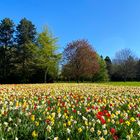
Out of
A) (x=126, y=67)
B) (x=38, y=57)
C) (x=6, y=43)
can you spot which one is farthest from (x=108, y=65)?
(x=38, y=57)

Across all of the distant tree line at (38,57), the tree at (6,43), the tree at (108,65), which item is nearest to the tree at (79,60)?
the distant tree line at (38,57)

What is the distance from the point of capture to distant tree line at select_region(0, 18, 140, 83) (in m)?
49.2

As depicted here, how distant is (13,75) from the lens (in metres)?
56.2

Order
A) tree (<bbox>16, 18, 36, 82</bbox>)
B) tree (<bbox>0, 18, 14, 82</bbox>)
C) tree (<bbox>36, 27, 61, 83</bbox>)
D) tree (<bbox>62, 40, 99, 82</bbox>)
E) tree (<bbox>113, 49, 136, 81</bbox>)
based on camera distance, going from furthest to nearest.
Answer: tree (<bbox>113, 49, 136, 81</bbox>) → tree (<bbox>0, 18, 14, 82</bbox>) → tree (<bbox>16, 18, 36, 82</bbox>) → tree (<bbox>62, 40, 99, 82</bbox>) → tree (<bbox>36, 27, 61, 83</bbox>)

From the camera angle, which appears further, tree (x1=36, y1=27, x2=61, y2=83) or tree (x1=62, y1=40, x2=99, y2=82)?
tree (x1=62, y1=40, x2=99, y2=82)

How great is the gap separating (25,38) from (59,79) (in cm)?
1360

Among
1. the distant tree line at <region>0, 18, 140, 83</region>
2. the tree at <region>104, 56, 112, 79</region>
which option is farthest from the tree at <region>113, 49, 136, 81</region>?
the distant tree line at <region>0, 18, 140, 83</region>

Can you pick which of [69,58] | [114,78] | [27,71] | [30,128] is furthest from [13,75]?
[30,128]

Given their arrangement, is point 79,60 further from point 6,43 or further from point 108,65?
point 108,65

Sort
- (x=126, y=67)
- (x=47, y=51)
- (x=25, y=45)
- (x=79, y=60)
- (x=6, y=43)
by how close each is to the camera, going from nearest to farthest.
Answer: (x=47, y=51) < (x=79, y=60) < (x=25, y=45) < (x=6, y=43) < (x=126, y=67)

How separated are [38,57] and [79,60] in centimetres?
654

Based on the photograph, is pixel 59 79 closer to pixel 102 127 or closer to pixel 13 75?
pixel 13 75

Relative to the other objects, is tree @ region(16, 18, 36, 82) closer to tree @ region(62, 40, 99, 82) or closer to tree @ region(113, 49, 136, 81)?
tree @ region(62, 40, 99, 82)

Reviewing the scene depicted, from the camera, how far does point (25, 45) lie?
56.0 meters
